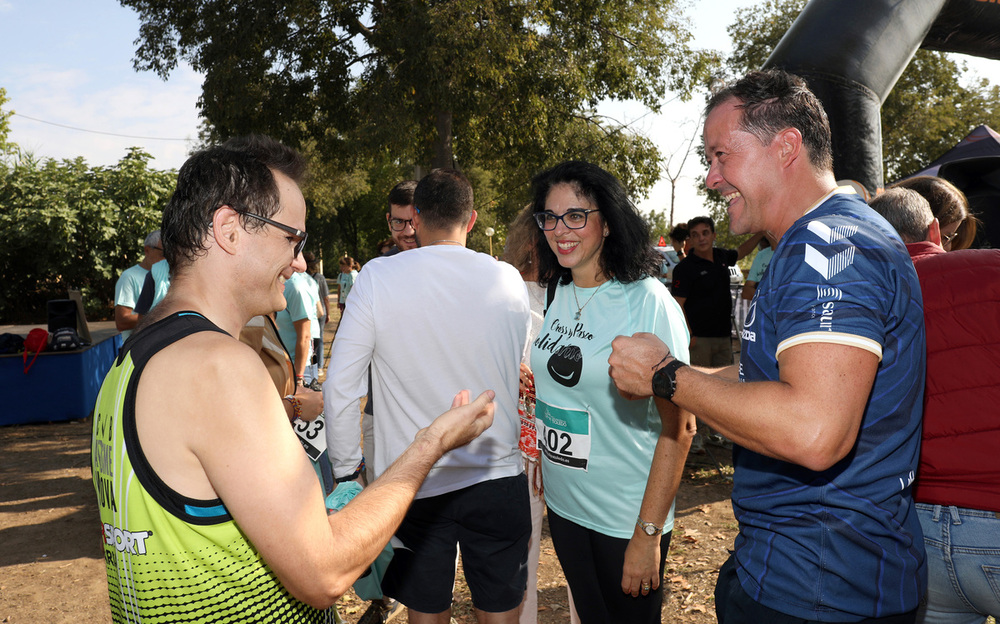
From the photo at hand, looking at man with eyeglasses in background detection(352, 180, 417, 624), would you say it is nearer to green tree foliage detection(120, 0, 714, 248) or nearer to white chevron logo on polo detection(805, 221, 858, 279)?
white chevron logo on polo detection(805, 221, 858, 279)

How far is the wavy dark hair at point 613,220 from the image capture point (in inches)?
104

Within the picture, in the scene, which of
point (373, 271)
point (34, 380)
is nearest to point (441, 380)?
point (373, 271)

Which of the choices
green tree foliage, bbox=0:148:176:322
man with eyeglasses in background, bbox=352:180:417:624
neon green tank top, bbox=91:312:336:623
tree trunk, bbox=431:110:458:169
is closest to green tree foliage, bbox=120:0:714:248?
tree trunk, bbox=431:110:458:169

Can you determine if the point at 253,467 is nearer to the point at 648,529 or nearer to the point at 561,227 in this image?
the point at 648,529

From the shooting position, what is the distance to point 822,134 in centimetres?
167

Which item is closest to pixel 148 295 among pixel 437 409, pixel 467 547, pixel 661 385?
pixel 437 409

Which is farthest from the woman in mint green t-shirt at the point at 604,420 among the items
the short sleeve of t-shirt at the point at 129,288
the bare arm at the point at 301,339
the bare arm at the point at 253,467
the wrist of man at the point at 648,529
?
the short sleeve of t-shirt at the point at 129,288

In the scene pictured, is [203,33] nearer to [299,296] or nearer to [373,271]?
[299,296]

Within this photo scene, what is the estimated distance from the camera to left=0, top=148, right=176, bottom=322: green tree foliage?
58.5ft

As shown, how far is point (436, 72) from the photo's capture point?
440 inches

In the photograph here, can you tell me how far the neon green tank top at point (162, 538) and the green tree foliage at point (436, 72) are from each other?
10.6 m

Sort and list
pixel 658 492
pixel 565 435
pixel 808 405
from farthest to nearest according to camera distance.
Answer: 1. pixel 565 435
2. pixel 658 492
3. pixel 808 405

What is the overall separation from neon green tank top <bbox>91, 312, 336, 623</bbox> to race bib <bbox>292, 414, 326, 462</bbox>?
1825 millimetres

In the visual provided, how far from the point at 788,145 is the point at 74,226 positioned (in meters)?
20.6
